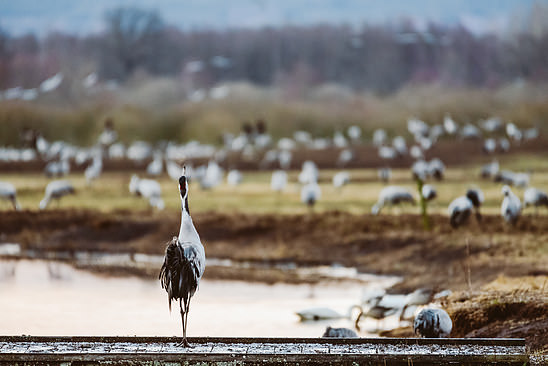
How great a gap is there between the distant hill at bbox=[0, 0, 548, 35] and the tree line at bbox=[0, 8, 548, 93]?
0.66m

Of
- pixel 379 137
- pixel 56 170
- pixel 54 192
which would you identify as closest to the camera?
pixel 54 192

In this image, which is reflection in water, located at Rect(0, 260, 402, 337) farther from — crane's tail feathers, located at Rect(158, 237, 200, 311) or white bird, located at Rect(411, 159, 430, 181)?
white bird, located at Rect(411, 159, 430, 181)

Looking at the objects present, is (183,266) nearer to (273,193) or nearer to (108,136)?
(273,193)

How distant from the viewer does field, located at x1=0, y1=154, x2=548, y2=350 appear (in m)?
12.6

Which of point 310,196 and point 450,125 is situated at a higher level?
point 450,125

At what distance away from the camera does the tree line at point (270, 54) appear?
49.5 m

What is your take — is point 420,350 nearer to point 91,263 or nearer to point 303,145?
point 91,263

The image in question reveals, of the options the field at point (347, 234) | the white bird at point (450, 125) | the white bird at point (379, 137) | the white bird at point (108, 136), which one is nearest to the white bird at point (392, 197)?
the field at point (347, 234)

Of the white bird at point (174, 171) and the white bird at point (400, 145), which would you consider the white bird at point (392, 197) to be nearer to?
the white bird at point (174, 171)

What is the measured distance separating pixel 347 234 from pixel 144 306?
312 inches

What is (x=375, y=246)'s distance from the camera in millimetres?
21469

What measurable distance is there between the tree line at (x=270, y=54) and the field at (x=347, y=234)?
614 inches

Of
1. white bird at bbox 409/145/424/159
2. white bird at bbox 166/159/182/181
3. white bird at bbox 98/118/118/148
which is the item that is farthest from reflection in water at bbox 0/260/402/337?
white bird at bbox 98/118/118/148

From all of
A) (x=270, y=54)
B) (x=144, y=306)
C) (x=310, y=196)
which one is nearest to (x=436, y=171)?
(x=310, y=196)
